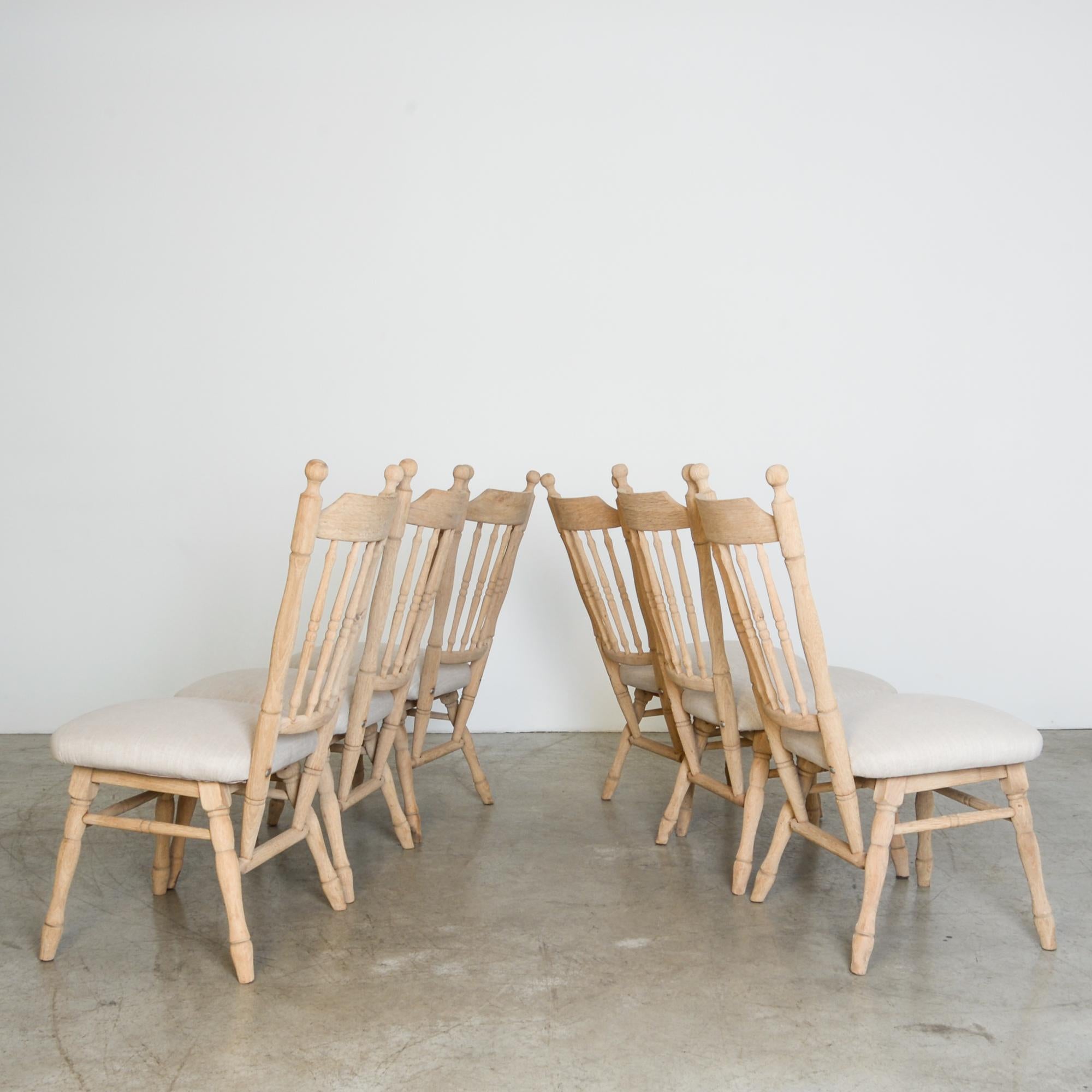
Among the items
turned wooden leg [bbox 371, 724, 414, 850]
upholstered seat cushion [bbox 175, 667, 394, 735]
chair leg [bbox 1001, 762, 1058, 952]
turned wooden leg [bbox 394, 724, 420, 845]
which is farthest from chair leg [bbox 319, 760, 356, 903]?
chair leg [bbox 1001, 762, 1058, 952]

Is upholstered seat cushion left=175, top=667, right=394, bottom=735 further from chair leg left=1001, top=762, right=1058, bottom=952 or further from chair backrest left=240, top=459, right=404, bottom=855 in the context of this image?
chair leg left=1001, top=762, right=1058, bottom=952

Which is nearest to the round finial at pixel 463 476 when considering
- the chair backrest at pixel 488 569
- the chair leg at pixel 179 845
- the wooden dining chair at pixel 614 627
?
the chair backrest at pixel 488 569

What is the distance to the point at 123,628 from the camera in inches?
199

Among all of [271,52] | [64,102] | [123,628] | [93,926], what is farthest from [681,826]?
[64,102]

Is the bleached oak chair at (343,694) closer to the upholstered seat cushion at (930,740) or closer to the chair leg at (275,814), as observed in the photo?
the chair leg at (275,814)

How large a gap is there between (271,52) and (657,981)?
4.46 metres

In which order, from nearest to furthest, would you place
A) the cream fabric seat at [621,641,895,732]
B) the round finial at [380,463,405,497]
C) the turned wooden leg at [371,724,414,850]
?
the round finial at [380,463,405,497], the cream fabric seat at [621,641,895,732], the turned wooden leg at [371,724,414,850]

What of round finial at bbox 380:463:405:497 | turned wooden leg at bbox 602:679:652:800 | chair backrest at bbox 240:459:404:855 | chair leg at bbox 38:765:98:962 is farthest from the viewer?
turned wooden leg at bbox 602:679:652:800

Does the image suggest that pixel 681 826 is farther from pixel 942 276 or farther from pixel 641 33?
pixel 641 33

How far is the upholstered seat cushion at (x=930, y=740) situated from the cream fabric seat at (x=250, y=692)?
48.5 inches

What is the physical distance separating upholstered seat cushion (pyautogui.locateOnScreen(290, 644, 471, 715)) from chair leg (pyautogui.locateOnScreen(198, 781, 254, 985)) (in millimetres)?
1064

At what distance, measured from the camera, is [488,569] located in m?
3.70

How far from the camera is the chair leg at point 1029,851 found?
2.46 metres

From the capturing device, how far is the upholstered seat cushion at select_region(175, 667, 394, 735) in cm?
292
